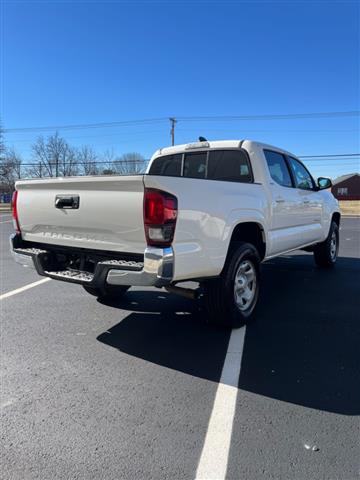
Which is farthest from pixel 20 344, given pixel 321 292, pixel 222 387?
pixel 321 292

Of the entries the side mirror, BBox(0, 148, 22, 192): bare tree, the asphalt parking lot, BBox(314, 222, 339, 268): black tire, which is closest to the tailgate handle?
the asphalt parking lot

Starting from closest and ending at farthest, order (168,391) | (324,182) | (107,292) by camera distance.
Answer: (168,391), (107,292), (324,182)

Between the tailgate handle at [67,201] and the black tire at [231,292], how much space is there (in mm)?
1506

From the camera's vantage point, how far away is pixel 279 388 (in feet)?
9.46

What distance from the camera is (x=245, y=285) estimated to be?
4.31 m

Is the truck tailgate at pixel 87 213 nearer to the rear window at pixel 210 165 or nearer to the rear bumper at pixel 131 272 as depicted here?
the rear bumper at pixel 131 272

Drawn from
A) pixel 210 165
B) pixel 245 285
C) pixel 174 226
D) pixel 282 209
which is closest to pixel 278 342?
pixel 245 285

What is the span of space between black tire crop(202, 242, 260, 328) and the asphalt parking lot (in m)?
0.16

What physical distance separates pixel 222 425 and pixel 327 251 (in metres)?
5.55

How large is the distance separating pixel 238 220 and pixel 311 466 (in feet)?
7.71

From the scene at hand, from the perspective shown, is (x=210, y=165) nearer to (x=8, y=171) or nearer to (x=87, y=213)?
(x=87, y=213)

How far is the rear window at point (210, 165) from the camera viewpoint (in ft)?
16.0

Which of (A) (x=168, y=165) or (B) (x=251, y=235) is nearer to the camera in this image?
(B) (x=251, y=235)

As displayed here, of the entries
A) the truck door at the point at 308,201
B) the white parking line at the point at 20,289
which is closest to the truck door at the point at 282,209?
the truck door at the point at 308,201
